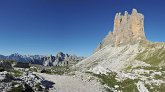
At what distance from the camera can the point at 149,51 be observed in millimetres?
199375

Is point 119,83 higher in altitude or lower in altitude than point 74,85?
higher

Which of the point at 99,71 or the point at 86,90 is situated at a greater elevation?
the point at 99,71

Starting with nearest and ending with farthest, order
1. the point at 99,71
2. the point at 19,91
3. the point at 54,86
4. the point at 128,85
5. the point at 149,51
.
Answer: the point at 19,91, the point at 54,86, the point at 128,85, the point at 99,71, the point at 149,51

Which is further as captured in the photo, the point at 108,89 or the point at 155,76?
the point at 155,76

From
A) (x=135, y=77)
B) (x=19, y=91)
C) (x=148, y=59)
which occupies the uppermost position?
(x=148, y=59)

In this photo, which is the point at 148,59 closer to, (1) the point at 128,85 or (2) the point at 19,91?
(1) the point at 128,85

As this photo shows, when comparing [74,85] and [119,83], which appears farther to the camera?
[119,83]

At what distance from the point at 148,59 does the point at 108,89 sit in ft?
447

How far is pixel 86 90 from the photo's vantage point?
48656 millimetres

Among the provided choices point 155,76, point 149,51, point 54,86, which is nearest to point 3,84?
point 54,86

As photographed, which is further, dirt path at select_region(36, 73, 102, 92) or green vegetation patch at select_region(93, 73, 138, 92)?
green vegetation patch at select_region(93, 73, 138, 92)

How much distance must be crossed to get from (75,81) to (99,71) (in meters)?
16.0

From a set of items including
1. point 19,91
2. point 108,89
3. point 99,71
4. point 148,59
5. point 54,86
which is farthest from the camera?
point 148,59

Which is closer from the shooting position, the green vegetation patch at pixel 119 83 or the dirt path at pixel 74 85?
the dirt path at pixel 74 85
